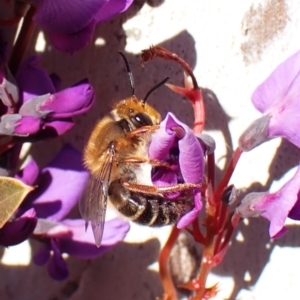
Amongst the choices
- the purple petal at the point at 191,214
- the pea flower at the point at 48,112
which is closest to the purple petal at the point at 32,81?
the pea flower at the point at 48,112

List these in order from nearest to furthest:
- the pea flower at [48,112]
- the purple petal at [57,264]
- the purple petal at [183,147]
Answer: the purple petal at [183,147] → the pea flower at [48,112] → the purple petal at [57,264]

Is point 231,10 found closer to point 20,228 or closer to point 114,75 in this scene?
point 114,75

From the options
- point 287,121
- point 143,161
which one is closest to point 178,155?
point 143,161

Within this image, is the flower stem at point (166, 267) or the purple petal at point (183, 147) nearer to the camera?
the purple petal at point (183, 147)

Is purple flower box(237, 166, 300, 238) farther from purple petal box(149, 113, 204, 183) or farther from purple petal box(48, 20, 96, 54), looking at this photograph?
purple petal box(48, 20, 96, 54)

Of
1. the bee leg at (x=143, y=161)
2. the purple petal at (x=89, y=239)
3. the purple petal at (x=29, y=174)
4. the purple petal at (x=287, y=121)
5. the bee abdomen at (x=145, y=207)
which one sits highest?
the purple petal at (x=287, y=121)

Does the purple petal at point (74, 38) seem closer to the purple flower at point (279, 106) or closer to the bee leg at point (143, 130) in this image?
the bee leg at point (143, 130)

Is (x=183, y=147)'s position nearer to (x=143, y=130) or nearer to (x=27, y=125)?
(x=143, y=130)

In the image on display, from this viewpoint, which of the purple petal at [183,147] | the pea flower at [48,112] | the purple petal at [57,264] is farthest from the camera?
the purple petal at [57,264]
